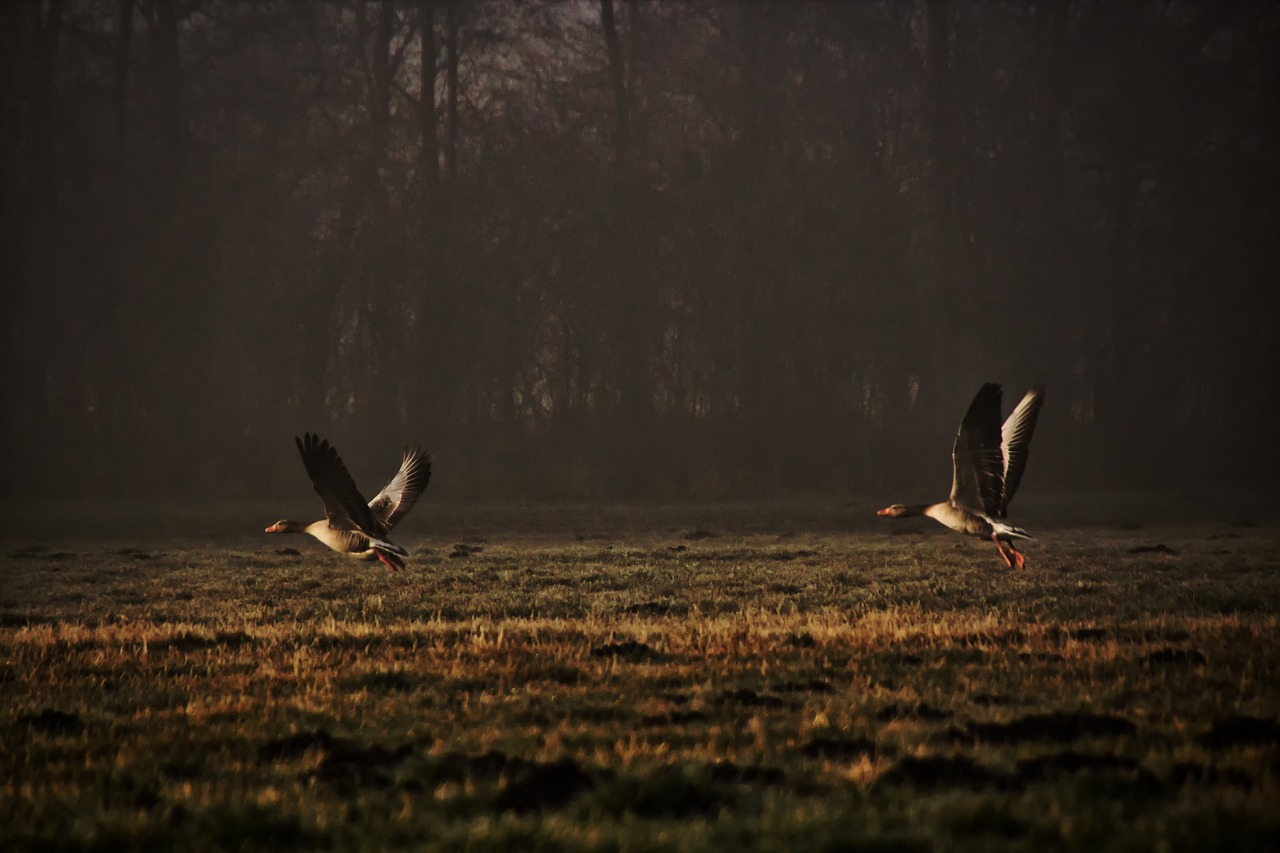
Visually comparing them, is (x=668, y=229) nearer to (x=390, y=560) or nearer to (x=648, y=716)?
(x=390, y=560)

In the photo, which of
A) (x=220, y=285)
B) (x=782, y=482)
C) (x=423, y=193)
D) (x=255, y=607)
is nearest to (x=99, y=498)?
(x=220, y=285)

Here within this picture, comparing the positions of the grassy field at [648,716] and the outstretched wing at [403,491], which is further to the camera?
the outstretched wing at [403,491]

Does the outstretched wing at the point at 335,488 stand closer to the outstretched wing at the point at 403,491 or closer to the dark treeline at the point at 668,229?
the outstretched wing at the point at 403,491

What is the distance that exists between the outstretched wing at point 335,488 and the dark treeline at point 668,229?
2921 centimetres

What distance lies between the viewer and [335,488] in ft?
41.0

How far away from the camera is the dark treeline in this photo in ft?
141

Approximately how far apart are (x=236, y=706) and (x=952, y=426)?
37.3 metres

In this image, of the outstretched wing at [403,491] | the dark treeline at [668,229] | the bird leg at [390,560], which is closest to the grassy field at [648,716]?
the bird leg at [390,560]

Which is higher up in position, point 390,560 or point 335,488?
point 335,488

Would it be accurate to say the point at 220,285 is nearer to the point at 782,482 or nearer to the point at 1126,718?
the point at 782,482

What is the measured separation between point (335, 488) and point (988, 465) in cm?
650

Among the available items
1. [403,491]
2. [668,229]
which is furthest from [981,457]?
[668,229]

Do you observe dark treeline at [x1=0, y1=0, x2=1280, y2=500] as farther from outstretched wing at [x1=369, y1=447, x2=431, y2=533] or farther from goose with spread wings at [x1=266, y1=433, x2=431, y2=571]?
goose with spread wings at [x1=266, y1=433, x2=431, y2=571]

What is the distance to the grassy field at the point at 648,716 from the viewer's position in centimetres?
604
